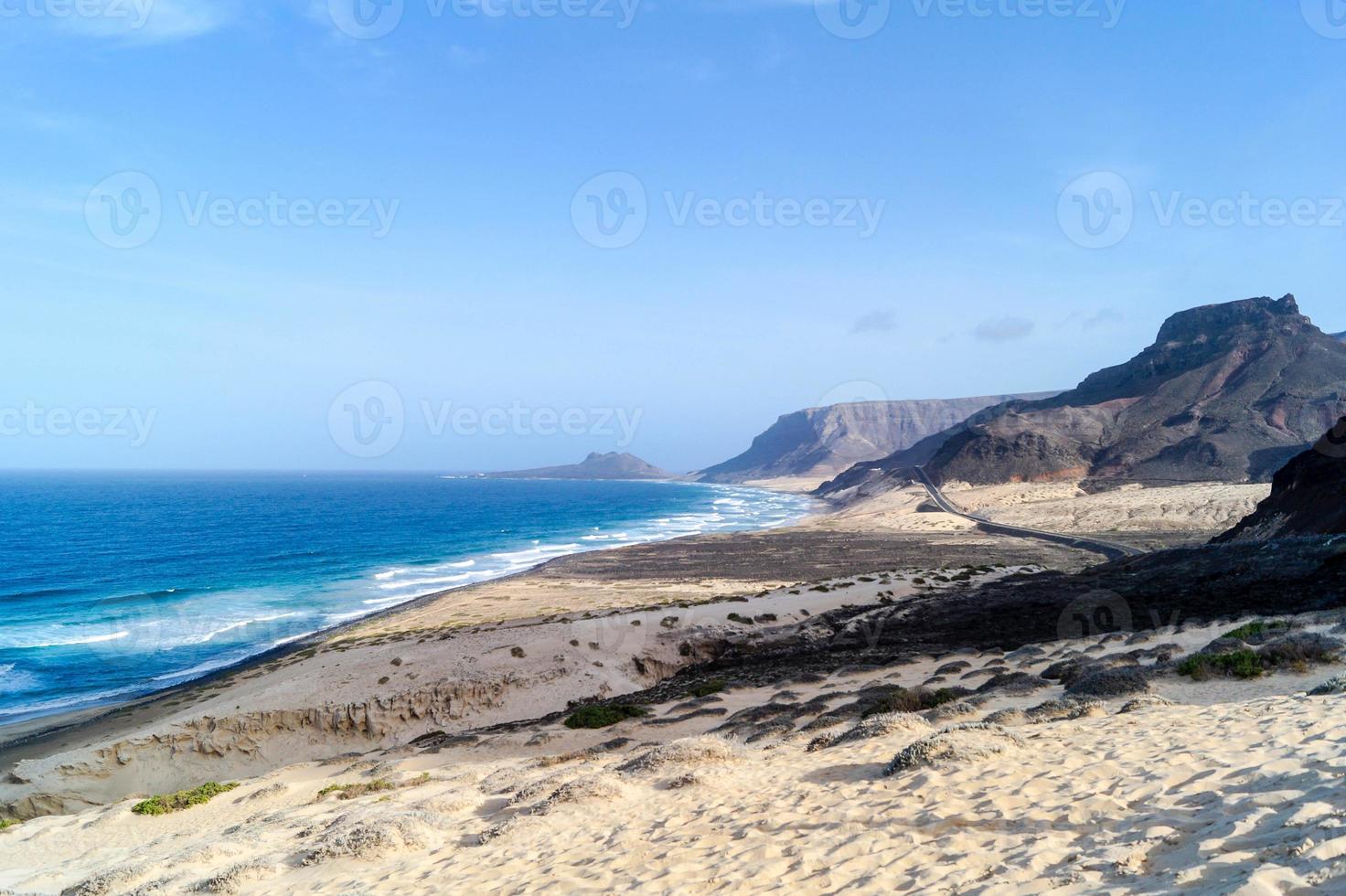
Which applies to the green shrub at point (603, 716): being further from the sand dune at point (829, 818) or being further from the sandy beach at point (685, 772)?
the sand dune at point (829, 818)

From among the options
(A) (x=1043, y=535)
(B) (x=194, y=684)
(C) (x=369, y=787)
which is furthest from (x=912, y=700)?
(A) (x=1043, y=535)

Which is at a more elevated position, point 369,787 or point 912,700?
point 912,700

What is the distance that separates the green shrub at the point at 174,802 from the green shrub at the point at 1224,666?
18.9 m

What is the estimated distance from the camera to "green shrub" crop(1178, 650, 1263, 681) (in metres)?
12.4

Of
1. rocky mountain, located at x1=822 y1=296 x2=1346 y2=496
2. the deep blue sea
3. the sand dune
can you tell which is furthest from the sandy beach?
rocky mountain, located at x1=822 y1=296 x2=1346 y2=496

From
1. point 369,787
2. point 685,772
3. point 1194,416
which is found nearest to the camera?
point 685,772

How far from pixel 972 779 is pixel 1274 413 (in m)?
107

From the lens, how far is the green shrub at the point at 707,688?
736 inches

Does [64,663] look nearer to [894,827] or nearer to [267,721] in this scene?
[267,721]

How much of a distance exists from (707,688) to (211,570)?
2034 inches

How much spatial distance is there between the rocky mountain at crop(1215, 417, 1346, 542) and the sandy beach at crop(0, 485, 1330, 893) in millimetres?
21345

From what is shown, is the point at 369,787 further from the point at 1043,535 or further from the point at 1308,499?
the point at 1043,535

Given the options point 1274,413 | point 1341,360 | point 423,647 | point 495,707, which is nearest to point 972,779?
point 495,707

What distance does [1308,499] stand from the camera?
34531 millimetres
